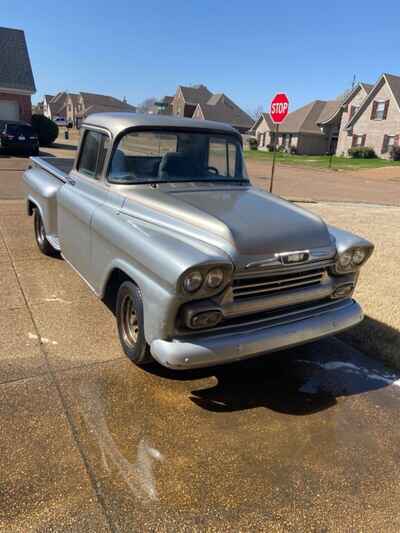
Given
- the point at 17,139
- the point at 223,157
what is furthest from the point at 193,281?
the point at 17,139

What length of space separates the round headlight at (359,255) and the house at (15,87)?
89.2 feet

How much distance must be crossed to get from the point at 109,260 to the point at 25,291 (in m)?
1.79

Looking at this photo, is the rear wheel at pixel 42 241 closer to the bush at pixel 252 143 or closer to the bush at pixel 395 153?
the bush at pixel 395 153

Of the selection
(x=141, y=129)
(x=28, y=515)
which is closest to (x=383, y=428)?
(x=28, y=515)

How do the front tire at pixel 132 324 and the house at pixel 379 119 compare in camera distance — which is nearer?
the front tire at pixel 132 324

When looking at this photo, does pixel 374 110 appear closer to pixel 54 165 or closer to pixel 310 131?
pixel 310 131

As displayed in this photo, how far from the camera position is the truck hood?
2.97 meters

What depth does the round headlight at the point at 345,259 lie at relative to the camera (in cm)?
337

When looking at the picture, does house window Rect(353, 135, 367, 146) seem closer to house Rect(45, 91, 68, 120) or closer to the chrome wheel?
the chrome wheel

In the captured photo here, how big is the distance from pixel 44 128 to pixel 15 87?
3005 millimetres

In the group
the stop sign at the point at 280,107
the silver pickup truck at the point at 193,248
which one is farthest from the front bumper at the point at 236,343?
the stop sign at the point at 280,107

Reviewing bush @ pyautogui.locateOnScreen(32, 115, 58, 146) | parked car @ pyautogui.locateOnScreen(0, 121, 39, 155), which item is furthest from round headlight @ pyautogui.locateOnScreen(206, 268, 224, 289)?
bush @ pyautogui.locateOnScreen(32, 115, 58, 146)

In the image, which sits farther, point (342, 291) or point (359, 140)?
point (359, 140)

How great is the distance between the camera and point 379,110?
40.9m
